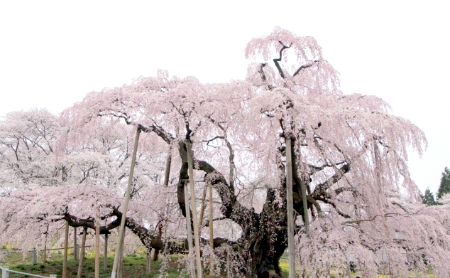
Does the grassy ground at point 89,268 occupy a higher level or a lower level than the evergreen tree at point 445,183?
lower

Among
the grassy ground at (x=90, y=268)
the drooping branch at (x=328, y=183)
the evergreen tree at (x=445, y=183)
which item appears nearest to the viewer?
the drooping branch at (x=328, y=183)

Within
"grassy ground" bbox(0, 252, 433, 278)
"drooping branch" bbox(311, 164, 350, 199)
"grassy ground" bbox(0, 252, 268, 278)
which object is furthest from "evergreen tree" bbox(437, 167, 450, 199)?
"drooping branch" bbox(311, 164, 350, 199)

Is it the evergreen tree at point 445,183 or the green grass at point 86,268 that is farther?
the evergreen tree at point 445,183

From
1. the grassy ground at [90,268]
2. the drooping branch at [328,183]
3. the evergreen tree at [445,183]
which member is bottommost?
the grassy ground at [90,268]

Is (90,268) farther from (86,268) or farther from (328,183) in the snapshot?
(328,183)

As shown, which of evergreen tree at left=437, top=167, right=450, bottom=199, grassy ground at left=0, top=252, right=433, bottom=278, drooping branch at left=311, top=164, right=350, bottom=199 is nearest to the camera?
drooping branch at left=311, top=164, right=350, bottom=199

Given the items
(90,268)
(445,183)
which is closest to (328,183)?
(90,268)

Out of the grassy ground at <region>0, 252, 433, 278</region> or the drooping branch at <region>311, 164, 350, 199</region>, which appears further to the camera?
the grassy ground at <region>0, 252, 433, 278</region>

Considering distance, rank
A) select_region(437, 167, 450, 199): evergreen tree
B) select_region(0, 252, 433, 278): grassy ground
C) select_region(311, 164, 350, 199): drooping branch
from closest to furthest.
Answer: select_region(311, 164, 350, 199): drooping branch → select_region(0, 252, 433, 278): grassy ground → select_region(437, 167, 450, 199): evergreen tree

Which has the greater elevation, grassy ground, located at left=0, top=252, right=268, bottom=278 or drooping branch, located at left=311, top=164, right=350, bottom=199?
drooping branch, located at left=311, top=164, right=350, bottom=199

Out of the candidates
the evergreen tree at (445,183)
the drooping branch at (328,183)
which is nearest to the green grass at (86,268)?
the drooping branch at (328,183)

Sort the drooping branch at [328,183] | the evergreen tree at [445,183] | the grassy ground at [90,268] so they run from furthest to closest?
the evergreen tree at [445,183], the grassy ground at [90,268], the drooping branch at [328,183]

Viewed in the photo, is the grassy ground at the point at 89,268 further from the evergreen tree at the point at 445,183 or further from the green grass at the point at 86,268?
the evergreen tree at the point at 445,183

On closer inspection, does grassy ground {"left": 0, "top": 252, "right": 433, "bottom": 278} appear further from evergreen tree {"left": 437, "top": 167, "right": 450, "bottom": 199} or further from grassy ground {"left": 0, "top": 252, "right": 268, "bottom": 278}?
evergreen tree {"left": 437, "top": 167, "right": 450, "bottom": 199}
